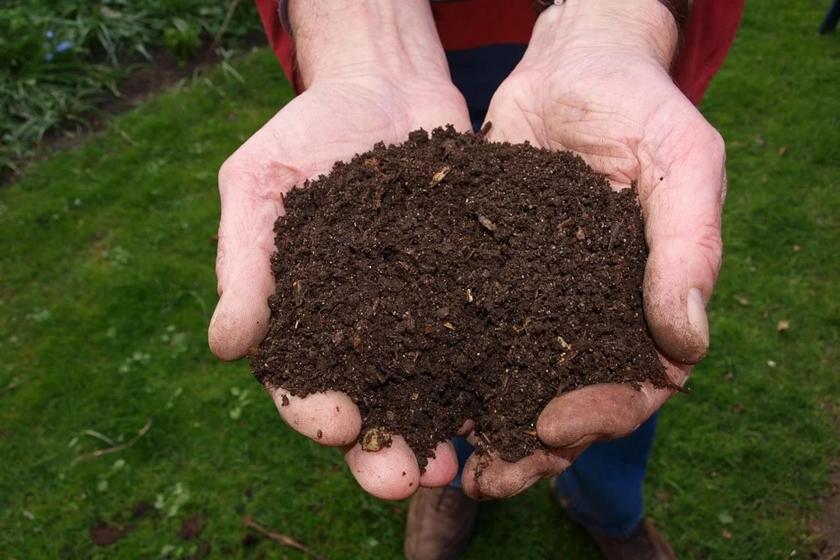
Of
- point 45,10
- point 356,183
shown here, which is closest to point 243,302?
point 356,183

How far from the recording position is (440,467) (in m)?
1.77

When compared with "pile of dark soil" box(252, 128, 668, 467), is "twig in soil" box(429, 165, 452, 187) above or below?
above

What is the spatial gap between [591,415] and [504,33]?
59.6 inches

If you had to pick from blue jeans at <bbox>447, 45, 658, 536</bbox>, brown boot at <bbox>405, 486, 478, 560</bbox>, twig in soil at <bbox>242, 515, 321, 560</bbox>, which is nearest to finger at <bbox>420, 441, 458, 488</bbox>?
blue jeans at <bbox>447, 45, 658, 536</bbox>

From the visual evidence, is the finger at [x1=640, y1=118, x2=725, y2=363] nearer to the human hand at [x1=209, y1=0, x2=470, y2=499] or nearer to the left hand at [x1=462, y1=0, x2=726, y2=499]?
the left hand at [x1=462, y1=0, x2=726, y2=499]

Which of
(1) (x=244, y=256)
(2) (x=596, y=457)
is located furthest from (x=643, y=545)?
(1) (x=244, y=256)

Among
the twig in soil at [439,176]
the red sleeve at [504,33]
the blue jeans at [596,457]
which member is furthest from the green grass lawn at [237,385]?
the twig in soil at [439,176]

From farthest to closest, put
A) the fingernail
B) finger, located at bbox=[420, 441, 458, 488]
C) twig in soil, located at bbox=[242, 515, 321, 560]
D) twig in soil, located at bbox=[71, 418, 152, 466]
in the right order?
twig in soil, located at bbox=[71, 418, 152, 466] → twig in soil, located at bbox=[242, 515, 321, 560] → finger, located at bbox=[420, 441, 458, 488] → the fingernail

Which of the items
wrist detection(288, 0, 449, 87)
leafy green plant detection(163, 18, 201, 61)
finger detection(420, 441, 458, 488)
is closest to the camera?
finger detection(420, 441, 458, 488)

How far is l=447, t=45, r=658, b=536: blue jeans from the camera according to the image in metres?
2.55

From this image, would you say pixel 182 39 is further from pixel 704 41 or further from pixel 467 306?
pixel 467 306

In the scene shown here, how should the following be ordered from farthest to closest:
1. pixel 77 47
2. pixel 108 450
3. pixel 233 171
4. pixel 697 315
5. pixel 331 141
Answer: pixel 77 47 < pixel 108 450 < pixel 331 141 < pixel 233 171 < pixel 697 315

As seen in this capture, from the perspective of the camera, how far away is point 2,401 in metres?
3.60

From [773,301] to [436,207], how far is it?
247cm
